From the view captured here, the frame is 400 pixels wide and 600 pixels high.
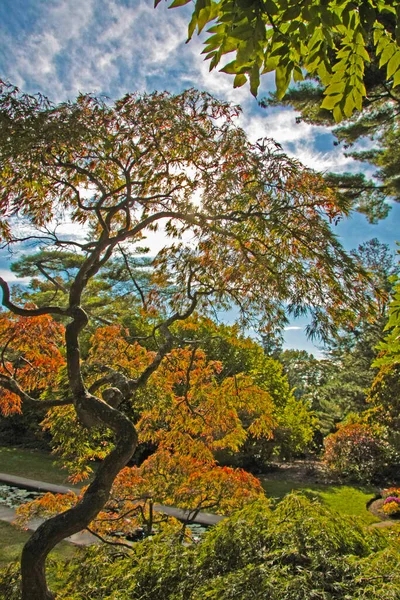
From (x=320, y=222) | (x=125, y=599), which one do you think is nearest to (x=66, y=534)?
(x=125, y=599)

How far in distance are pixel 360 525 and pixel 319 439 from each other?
527 inches

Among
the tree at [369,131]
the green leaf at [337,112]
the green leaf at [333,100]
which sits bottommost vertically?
the green leaf at [337,112]

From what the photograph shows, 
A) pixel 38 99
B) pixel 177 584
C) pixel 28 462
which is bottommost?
pixel 28 462

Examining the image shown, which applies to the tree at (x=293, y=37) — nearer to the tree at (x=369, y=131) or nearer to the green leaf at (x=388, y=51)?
the green leaf at (x=388, y=51)

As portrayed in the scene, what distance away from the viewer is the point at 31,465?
1104 cm

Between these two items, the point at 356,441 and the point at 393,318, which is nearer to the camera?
the point at 393,318

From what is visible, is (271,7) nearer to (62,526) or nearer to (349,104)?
(349,104)

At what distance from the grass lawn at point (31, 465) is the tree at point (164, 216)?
677 centimetres

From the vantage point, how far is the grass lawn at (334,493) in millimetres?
8117

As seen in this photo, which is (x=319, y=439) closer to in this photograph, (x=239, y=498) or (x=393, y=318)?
(x=239, y=498)

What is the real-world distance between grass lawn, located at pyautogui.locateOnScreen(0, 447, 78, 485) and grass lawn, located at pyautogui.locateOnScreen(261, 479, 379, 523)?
201 inches

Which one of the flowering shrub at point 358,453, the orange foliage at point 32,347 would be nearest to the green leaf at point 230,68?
the orange foliage at point 32,347

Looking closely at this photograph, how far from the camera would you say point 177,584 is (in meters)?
2.38

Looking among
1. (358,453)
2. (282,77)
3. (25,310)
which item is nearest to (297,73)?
(282,77)
